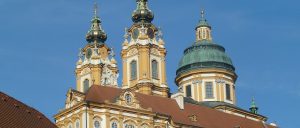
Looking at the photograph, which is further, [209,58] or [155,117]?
[209,58]

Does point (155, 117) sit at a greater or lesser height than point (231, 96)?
lesser

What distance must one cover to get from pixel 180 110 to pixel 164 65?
59.5 ft

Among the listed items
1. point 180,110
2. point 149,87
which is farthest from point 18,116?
point 149,87

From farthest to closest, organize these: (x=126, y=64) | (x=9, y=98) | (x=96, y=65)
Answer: (x=96, y=65), (x=126, y=64), (x=9, y=98)

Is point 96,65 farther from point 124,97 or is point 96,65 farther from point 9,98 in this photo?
point 9,98

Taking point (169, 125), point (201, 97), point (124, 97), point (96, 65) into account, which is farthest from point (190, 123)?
point (96, 65)

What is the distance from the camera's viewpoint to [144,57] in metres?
110

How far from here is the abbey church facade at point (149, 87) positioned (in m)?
85.8

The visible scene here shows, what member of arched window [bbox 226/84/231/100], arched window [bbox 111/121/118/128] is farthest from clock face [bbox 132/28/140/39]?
arched window [bbox 111/121/118/128]

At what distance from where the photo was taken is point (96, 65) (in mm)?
125812

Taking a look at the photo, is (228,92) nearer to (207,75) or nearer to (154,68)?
(207,75)

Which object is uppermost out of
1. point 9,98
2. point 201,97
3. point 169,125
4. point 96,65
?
point 96,65

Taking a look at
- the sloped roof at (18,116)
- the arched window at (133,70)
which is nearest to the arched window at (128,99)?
the arched window at (133,70)

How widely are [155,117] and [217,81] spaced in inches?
1068
